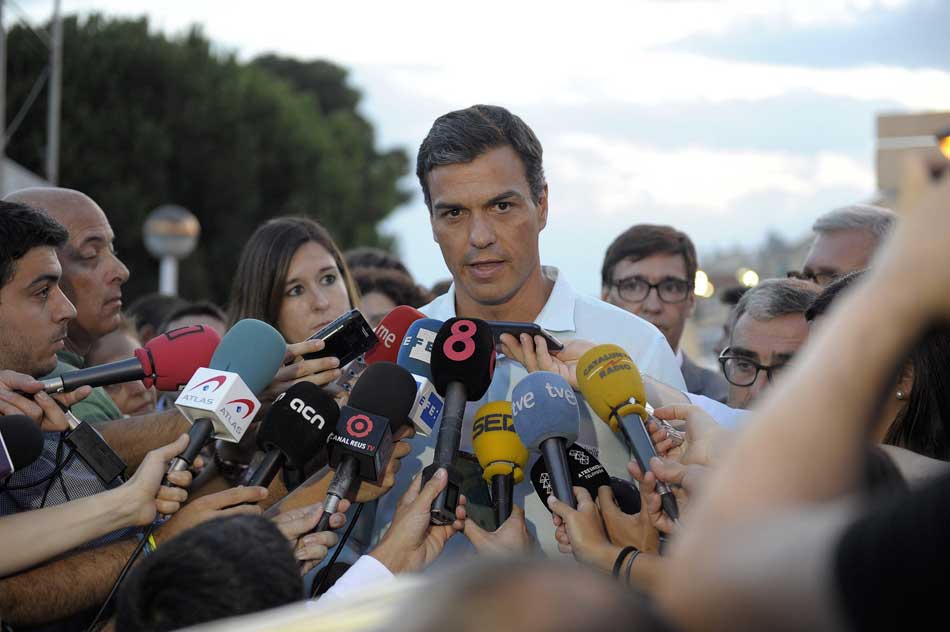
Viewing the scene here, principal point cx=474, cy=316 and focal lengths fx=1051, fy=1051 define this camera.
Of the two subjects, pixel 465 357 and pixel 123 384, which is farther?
pixel 123 384

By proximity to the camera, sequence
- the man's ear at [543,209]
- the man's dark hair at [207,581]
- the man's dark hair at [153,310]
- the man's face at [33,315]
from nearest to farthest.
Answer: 1. the man's dark hair at [207,581]
2. the man's face at [33,315]
3. the man's ear at [543,209]
4. the man's dark hair at [153,310]

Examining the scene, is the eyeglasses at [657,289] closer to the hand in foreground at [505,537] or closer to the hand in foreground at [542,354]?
the hand in foreground at [542,354]

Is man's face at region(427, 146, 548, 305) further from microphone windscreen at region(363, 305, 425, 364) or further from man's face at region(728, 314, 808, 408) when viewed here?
man's face at region(728, 314, 808, 408)

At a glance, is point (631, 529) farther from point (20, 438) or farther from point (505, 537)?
point (20, 438)

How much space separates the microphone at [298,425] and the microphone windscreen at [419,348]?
0.31 m

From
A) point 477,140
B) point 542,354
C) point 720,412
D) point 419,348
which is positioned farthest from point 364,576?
point 477,140

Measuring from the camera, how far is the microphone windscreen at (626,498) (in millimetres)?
2943

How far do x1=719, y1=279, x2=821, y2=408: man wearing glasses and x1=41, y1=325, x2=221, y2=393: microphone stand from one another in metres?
1.92

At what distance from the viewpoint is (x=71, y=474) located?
3043 millimetres

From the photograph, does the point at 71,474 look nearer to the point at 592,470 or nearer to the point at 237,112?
the point at 592,470

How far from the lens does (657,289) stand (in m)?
5.43

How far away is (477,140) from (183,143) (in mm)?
25774

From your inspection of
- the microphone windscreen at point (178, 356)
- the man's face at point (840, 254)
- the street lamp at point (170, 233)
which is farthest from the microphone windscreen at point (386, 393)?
the street lamp at point (170, 233)

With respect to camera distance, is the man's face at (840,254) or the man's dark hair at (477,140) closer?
the man's dark hair at (477,140)
